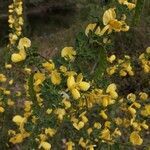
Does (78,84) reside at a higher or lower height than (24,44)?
lower

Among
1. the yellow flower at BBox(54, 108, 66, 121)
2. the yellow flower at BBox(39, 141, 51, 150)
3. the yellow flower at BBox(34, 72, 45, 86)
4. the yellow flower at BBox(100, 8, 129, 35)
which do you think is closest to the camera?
the yellow flower at BBox(100, 8, 129, 35)

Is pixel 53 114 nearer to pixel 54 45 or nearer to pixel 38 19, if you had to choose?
pixel 54 45

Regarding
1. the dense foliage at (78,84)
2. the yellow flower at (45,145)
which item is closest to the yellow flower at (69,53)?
the dense foliage at (78,84)

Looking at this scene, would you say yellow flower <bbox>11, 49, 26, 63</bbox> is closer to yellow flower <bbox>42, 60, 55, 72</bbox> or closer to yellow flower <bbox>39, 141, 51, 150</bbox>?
yellow flower <bbox>42, 60, 55, 72</bbox>

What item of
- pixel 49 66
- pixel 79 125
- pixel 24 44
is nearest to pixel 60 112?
pixel 79 125

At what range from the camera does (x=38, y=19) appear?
14453 mm

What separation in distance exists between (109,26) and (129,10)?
0.85 ft

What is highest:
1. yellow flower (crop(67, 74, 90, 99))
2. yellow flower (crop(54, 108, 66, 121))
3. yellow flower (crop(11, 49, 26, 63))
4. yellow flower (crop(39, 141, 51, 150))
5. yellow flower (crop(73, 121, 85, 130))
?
yellow flower (crop(11, 49, 26, 63))

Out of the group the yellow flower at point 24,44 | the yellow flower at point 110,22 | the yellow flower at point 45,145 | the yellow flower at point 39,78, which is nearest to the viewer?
the yellow flower at point 110,22

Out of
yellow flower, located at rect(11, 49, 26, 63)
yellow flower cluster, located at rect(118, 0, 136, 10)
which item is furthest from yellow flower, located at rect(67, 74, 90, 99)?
yellow flower cluster, located at rect(118, 0, 136, 10)

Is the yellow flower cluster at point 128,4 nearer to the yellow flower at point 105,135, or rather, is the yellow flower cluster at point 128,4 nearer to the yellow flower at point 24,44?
the yellow flower at point 24,44

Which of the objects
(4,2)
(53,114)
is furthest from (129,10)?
(4,2)

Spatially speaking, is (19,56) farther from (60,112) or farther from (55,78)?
(60,112)

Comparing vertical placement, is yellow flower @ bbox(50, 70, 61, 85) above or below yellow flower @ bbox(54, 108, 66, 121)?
above
